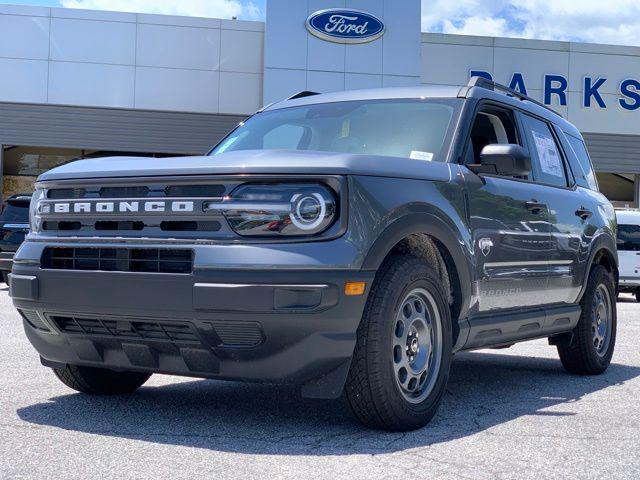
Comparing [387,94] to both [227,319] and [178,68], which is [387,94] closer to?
[227,319]

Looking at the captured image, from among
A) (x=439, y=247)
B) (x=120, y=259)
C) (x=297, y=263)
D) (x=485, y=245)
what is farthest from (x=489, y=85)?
(x=120, y=259)

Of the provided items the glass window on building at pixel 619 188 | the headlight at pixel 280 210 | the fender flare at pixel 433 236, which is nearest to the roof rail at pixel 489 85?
the fender flare at pixel 433 236

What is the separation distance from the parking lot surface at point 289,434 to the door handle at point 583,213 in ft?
4.04

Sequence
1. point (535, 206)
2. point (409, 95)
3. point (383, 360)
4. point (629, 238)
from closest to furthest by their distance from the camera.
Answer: point (383, 360) → point (409, 95) → point (535, 206) → point (629, 238)

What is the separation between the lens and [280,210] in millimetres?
4004

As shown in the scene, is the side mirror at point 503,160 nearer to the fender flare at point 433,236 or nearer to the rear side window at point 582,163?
the fender flare at point 433,236

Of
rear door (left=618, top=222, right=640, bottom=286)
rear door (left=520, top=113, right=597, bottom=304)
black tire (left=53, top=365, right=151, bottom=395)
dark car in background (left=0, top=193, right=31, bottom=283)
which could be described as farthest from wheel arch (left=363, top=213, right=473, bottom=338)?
rear door (left=618, top=222, right=640, bottom=286)

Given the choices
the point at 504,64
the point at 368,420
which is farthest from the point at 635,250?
the point at 368,420

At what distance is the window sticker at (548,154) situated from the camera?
646 cm

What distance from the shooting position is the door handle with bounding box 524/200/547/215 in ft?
18.9

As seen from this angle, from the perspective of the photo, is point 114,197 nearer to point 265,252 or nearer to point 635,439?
point 265,252

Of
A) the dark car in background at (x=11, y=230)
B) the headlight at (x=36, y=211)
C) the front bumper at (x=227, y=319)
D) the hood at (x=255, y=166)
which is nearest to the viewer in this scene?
the front bumper at (x=227, y=319)

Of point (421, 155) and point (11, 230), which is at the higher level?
point (421, 155)

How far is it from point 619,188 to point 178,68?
15.5 m
